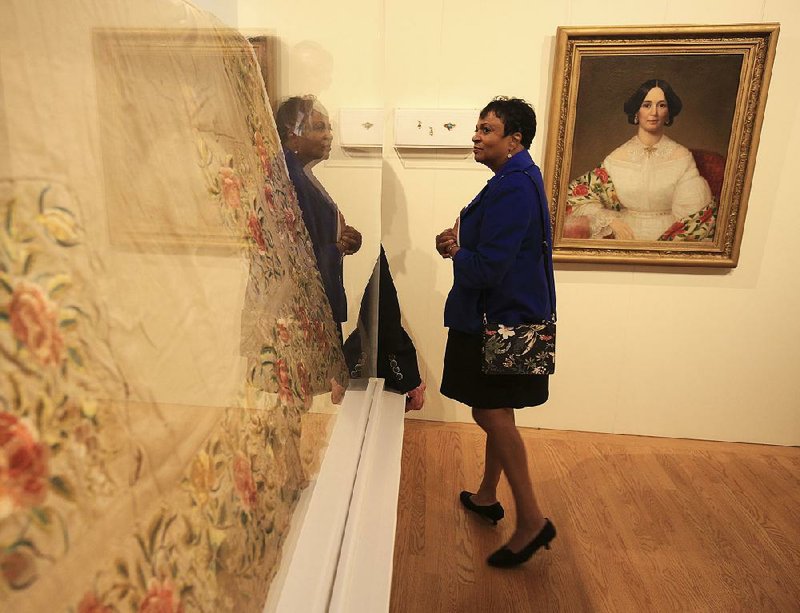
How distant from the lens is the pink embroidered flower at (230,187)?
451mm

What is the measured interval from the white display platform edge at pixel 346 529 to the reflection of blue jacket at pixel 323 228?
25 centimetres

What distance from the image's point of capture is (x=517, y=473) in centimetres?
188

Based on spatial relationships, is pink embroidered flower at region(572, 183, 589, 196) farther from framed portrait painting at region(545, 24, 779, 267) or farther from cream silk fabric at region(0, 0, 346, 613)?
cream silk fabric at region(0, 0, 346, 613)

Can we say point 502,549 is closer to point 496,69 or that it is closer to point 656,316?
point 656,316

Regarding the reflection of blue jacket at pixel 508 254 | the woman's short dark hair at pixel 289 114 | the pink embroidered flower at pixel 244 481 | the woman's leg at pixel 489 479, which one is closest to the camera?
the pink embroidered flower at pixel 244 481

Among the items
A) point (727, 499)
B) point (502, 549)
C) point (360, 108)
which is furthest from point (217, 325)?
point (727, 499)

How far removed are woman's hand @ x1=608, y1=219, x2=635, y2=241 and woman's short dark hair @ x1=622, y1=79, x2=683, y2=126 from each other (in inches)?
19.0

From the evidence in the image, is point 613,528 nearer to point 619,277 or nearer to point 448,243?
point 619,277

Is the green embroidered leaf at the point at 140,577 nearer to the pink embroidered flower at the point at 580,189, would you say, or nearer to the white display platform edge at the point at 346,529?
the white display platform edge at the point at 346,529

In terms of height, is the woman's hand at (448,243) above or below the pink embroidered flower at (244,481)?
above

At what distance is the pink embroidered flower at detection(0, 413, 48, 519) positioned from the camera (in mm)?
214

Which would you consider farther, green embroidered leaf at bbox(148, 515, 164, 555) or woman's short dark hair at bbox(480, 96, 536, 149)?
woman's short dark hair at bbox(480, 96, 536, 149)

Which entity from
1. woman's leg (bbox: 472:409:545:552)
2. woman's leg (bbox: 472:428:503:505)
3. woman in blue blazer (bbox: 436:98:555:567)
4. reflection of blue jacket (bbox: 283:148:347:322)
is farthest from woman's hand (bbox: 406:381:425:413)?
reflection of blue jacket (bbox: 283:148:347:322)

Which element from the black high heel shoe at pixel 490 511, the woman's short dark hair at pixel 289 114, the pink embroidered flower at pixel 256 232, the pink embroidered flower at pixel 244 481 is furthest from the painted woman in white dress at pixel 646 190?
the pink embroidered flower at pixel 244 481
